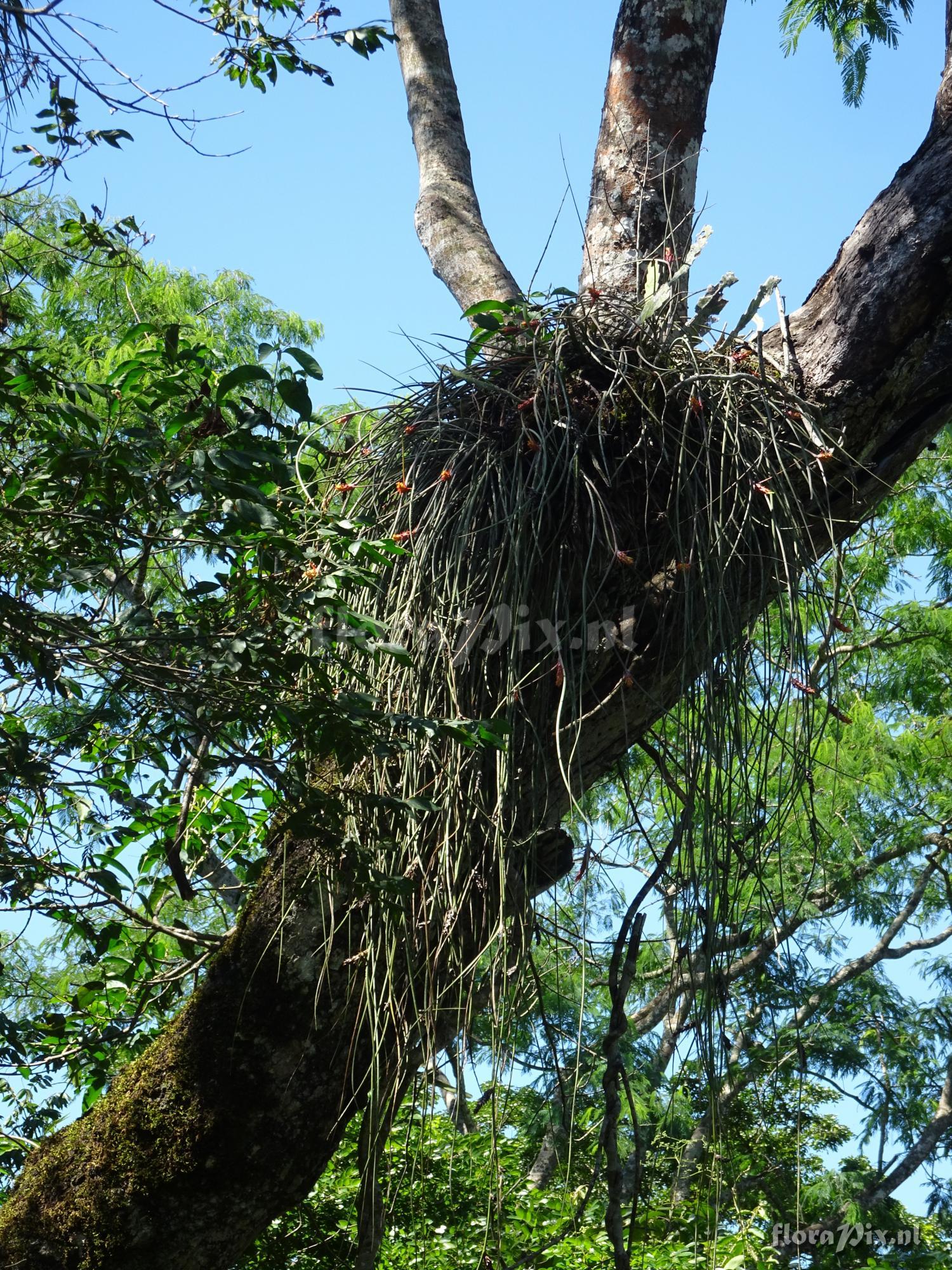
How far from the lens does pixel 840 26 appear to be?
455cm

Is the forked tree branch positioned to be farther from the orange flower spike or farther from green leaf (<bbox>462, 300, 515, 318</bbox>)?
the orange flower spike

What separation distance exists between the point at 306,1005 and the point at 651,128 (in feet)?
6.34

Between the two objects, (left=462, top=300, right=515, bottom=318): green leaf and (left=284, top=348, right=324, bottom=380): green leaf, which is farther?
(left=462, top=300, right=515, bottom=318): green leaf

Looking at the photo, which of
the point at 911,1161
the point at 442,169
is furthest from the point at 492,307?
the point at 911,1161

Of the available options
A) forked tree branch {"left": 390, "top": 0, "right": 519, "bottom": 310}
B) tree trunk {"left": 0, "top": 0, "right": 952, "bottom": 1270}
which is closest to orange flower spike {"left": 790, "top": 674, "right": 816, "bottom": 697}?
tree trunk {"left": 0, "top": 0, "right": 952, "bottom": 1270}

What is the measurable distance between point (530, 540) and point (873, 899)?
19.4ft

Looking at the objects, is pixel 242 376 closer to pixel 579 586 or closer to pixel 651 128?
pixel 579 586

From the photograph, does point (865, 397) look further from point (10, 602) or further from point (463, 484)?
point (10, 602)

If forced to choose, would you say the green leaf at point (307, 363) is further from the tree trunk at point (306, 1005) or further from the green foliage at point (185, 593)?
the tree trunk at point (306, 1005)

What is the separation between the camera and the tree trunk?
1587 mm

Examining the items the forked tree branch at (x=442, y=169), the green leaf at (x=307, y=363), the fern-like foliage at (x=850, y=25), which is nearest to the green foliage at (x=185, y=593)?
the green leaf at (x=307, y=363)

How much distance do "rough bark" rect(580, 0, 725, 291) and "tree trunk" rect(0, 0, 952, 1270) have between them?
25.5 inches

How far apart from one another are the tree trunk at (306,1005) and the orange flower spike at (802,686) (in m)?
0.17

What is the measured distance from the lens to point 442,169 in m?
3.13
